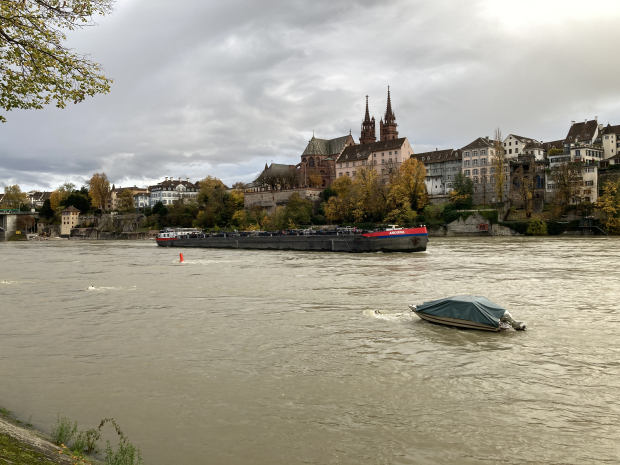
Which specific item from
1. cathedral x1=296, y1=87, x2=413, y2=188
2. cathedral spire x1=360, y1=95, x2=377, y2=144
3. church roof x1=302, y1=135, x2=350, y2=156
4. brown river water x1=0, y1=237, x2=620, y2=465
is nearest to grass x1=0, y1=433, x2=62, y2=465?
brown river water x1=0, y1=237, x2=620, y2=465

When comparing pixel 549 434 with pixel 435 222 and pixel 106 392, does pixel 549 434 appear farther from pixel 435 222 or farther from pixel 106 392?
pixel 435 222

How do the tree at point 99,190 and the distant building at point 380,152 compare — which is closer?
the distant building at point 380,152

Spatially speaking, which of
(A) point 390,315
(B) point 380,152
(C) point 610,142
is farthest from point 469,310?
(B) point 380,152

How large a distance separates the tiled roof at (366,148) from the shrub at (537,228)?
156 feet

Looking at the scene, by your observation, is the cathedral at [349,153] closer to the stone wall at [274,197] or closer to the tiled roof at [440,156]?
the tiled roof at [440,156]

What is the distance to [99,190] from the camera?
148 m

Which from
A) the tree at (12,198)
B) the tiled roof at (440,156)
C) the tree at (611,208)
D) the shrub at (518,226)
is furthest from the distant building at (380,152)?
the tree at (12,198)

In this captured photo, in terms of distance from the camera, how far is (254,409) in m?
9.14

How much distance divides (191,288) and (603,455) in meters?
21.3

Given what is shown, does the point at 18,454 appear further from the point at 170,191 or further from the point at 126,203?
the point at 170,191

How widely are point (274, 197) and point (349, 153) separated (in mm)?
24412

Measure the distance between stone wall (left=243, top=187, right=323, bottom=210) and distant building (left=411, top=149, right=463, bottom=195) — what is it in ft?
82.2

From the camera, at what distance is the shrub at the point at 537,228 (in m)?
71.1

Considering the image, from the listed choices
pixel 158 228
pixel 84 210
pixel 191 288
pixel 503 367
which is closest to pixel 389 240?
pixel 191 288
